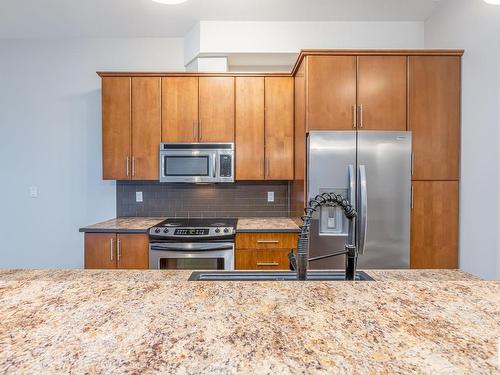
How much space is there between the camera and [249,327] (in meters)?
0.57

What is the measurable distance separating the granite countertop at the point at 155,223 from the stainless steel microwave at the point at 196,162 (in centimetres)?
47

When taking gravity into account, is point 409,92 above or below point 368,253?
above

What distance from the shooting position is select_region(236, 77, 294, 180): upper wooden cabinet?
9.53 ft

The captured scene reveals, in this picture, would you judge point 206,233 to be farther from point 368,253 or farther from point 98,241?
point 368,253

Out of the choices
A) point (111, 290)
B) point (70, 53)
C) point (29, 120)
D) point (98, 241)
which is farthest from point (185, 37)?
point (111, 290)

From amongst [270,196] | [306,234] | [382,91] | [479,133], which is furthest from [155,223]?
[479,133]

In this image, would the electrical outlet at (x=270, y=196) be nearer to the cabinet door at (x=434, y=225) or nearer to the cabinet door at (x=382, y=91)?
the cabinet door at (x=382, y=91)

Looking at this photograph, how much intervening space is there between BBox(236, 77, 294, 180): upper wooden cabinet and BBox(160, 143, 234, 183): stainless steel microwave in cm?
15

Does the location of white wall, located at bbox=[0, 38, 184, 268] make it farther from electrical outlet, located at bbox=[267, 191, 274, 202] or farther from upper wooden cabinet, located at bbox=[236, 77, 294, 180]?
electrical outlet, located at bbox=[267, 191, 274, 202]

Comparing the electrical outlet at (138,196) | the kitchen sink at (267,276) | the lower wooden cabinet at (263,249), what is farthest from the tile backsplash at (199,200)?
the kitchen sink at (267,276)

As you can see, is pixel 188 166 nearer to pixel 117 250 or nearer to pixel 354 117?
pixel 117 250

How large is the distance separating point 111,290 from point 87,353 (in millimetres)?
284

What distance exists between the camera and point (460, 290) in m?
0.76

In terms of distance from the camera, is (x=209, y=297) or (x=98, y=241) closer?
(x=209, y=297)
